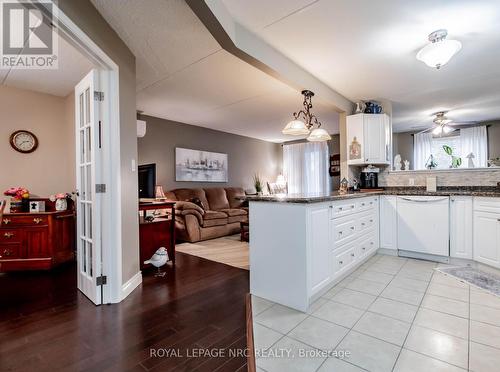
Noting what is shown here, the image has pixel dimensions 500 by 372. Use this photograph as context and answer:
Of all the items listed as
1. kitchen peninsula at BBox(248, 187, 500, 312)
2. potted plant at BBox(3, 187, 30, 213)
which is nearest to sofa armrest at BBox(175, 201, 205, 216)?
potted plant at BBox(3, 187, 30, 213)

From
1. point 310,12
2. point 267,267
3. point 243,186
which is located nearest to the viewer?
point 310,12

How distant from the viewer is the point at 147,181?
2840 millimetres

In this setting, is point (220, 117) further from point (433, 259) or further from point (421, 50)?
point (433, 259)

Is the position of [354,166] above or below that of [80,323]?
above

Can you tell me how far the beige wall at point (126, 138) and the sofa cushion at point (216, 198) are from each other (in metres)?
3.01

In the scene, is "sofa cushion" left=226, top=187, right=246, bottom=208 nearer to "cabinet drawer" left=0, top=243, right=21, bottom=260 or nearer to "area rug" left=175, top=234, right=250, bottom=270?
"area rug" left=175, top=234, right=250, bottom=270

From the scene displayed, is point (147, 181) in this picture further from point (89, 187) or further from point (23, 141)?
point (23, 141)

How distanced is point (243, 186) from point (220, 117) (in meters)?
2.39

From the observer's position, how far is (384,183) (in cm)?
401

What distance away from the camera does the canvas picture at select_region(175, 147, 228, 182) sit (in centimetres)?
531

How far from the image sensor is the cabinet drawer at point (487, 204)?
2656 mm

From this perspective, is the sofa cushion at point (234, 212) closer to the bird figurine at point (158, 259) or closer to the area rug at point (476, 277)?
the bird figurine at point (158, 259)

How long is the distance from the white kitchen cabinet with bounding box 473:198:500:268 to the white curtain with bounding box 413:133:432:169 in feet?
14.1

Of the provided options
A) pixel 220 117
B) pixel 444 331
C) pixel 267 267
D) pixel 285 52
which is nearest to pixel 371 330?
pixel 444 331
